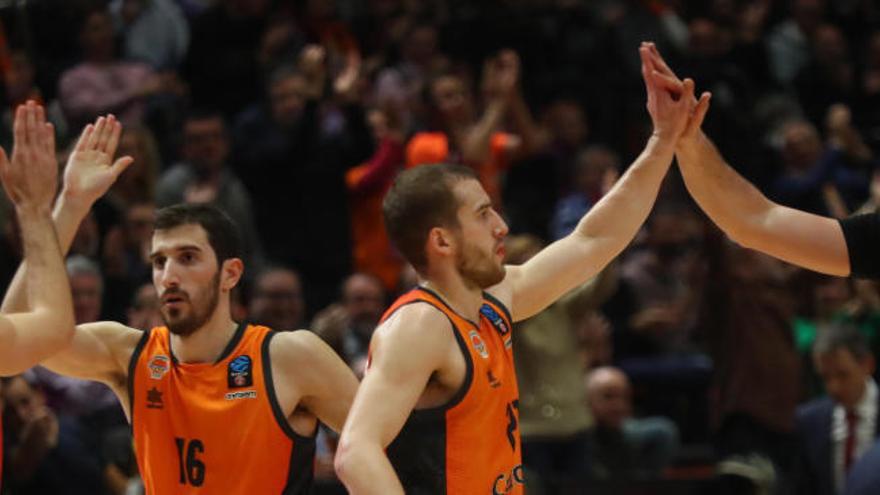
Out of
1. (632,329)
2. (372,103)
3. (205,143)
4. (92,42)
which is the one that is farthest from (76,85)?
(632,329)

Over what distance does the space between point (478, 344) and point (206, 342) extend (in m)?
1.03

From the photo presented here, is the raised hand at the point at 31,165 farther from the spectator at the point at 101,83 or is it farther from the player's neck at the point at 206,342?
the spectator at the point at 101,83

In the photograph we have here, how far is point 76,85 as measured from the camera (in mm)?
12125

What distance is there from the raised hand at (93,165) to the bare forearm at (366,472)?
1461 mm

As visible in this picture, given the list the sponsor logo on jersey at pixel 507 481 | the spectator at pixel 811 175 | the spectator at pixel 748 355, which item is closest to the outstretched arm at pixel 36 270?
the sponsor logo on jersey at pixel 507 481

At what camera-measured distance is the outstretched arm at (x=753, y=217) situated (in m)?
5.94

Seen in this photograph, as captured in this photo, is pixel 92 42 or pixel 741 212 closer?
pixel 741 212

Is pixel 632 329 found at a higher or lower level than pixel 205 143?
lower

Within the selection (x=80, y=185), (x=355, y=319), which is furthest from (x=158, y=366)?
(x=355, y=319)

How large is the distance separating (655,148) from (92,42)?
22.6 feet


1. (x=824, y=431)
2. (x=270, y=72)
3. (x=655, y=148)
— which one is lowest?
(x=824, y=431)

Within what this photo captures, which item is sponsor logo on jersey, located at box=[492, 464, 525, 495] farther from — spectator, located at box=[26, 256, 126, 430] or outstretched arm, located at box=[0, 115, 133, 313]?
spectator, located at box=[26, 256, 126, 430]

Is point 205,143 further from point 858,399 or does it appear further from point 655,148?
point 655,148

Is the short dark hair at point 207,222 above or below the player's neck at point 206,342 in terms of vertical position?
above
